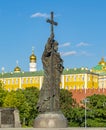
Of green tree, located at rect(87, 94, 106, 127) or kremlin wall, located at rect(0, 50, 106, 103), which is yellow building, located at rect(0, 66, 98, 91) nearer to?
kremlin wall, located at rect(0, 50, 106, 103)

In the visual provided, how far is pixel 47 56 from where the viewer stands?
2623cm

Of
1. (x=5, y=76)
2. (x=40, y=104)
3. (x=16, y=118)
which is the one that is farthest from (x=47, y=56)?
(x=5, y=76)

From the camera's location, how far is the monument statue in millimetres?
25203

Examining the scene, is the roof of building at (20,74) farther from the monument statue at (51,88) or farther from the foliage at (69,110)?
the monument statue at (51,88)

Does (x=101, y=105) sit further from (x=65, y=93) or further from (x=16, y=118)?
(x=16, y=118)

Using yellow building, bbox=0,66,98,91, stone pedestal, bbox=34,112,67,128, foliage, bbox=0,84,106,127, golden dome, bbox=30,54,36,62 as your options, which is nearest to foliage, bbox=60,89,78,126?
foliage, bbox=0,84,106,127

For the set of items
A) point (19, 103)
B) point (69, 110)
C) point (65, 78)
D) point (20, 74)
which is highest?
point (20, 74)

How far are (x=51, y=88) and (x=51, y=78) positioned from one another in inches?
22.4

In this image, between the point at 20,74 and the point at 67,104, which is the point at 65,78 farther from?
the point at 67,104

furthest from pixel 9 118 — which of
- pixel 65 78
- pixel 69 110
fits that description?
pixel 65 78

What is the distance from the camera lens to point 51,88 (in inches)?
1020

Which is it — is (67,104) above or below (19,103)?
below

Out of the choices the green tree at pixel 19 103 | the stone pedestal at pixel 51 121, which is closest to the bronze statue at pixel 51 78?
the stone pedestal at pixel 51 121

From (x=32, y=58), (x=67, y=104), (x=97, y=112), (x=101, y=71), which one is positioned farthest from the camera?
(x=101, y=71)
